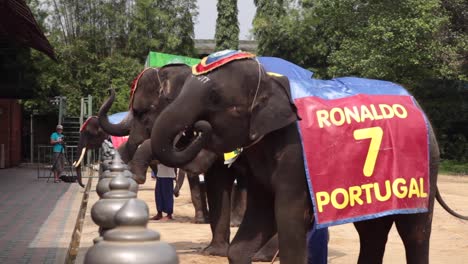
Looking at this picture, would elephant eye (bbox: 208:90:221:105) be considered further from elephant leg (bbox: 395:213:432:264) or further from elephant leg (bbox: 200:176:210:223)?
elephant leg (bbox: 200:176:210:223)

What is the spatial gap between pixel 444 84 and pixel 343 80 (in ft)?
90.8

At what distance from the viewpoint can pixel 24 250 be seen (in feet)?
29.9

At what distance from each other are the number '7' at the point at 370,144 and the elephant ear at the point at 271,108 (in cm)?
64

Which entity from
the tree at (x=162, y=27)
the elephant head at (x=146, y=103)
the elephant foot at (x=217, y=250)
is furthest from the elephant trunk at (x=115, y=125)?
the tree at (x=162, y=27)

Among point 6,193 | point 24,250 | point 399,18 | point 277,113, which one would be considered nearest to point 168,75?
point 24,250

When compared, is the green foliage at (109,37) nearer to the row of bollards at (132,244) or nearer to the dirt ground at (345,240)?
the dirt ground at (345,240)

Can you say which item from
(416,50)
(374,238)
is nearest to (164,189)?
(374,238)

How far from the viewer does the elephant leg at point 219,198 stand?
921 cm

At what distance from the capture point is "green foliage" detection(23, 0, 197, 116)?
122 feet

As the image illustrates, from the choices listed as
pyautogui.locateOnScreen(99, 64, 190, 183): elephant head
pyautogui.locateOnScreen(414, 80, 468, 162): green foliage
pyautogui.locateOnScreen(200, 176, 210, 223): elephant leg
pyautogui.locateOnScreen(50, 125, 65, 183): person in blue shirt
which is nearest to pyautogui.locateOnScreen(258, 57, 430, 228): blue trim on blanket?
pyautogui.locateOnScreen(99, 64, 190, 183): elephant head

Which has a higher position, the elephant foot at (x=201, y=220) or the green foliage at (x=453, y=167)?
the elephant foot at (x=201, y=220)

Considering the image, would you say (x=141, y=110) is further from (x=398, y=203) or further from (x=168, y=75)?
(x=398, y=203)

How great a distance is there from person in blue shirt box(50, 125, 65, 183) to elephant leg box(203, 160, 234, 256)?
1349 centimetres

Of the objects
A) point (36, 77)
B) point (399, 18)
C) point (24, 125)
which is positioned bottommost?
point (24, 125)
